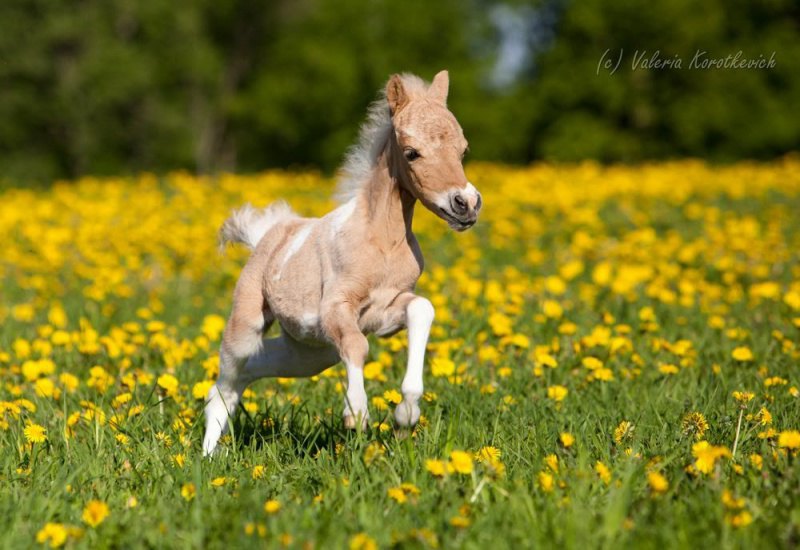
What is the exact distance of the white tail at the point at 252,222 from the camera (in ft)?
17.7

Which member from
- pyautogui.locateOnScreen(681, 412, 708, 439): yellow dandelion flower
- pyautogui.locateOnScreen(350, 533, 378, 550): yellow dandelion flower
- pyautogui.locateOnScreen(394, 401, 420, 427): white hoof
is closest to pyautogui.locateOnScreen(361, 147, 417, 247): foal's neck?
pyautogui.locateOnScreen(394, 401, 420, 427): white hoof

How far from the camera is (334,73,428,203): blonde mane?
176 inches

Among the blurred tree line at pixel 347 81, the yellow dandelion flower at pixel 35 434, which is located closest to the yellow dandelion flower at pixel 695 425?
the yellow dandelion flower at pixel 35 434

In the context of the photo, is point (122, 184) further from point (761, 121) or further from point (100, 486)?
point (761, 121)

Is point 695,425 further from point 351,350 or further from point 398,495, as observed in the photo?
point 398,495

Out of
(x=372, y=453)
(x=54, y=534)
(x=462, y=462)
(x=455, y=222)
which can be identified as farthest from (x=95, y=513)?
(x=455, y=222)

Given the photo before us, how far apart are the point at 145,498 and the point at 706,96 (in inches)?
1410

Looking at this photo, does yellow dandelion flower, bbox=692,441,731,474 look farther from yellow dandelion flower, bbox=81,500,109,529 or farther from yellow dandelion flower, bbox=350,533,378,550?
yellow dandelion flower, bbox=81,500,109,529

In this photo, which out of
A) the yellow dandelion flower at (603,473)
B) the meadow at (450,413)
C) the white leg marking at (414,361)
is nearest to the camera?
the meadow at (450,413)

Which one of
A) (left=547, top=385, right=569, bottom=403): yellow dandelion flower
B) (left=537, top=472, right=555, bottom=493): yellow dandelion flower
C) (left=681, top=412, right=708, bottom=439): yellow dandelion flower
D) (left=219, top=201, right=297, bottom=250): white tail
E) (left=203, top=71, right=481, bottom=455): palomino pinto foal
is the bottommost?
(left=537, top=472, right=555, bottom=493): yellow dandelion flower

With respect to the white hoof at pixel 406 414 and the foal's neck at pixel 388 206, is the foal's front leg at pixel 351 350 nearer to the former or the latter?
the white hoof at pixel 406 414

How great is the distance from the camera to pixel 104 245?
1171 centimetres

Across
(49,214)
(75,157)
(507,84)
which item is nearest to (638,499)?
(49,214)

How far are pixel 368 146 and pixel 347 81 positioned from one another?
113 feet
